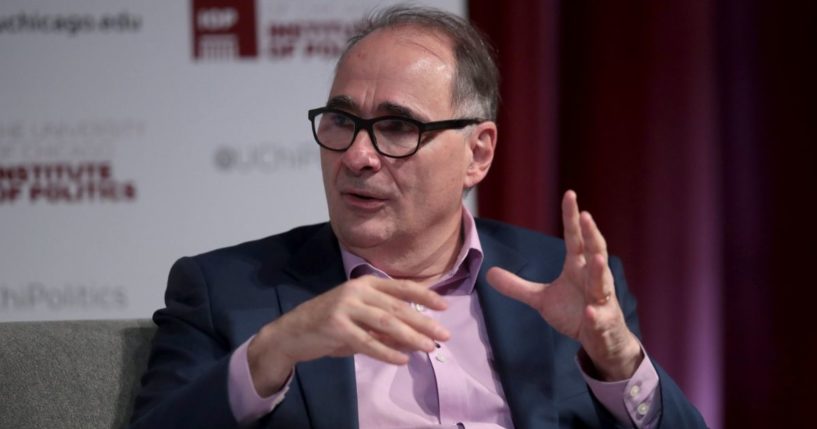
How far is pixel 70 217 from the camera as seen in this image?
3.30 m

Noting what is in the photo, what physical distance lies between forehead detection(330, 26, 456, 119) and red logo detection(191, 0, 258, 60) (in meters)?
1.15

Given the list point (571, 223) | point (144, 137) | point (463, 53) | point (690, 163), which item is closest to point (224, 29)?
point (144, 137)

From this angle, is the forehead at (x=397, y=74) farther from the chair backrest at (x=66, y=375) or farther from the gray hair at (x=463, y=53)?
the chair backrest at (x=66, y=375)

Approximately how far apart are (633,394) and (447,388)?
0.36 meters

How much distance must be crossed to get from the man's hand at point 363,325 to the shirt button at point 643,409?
19.4 inches

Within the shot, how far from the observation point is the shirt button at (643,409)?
1.91 m

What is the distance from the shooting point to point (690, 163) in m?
3.48

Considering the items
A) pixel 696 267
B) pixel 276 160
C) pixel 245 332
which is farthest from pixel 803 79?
pixel 245 332

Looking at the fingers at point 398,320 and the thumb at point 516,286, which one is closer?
the fingers at point 398,320

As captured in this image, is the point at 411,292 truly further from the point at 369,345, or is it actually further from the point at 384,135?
the point at 384,135

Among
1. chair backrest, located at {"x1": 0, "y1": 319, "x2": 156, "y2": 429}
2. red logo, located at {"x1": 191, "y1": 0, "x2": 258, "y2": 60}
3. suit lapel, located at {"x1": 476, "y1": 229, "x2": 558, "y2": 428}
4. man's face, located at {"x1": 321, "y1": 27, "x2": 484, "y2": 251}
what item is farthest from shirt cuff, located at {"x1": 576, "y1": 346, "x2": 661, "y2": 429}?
red logo, located at {"x1": 191, "y1": 0, "x2": 258, "y2": 60}

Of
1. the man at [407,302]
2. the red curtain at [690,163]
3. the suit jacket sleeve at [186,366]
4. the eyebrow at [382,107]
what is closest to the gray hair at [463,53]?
the man at [407,302]

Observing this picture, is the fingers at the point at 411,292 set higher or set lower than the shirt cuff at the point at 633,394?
higher

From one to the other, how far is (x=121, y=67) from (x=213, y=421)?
1.83 m
